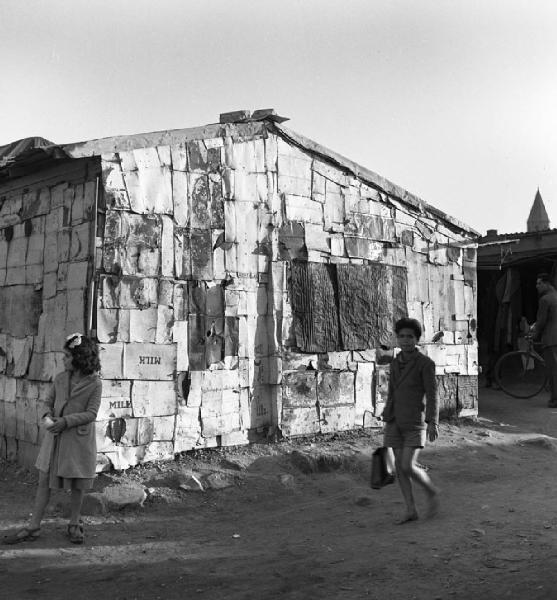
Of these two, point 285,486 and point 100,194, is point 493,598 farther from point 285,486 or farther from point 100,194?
point 100,194

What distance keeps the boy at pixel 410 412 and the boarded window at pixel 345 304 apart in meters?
2.91

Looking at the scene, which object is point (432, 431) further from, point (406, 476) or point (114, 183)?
point (114, 183)

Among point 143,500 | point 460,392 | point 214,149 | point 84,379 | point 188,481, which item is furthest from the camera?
point 460,392

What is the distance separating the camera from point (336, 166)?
9.51 m

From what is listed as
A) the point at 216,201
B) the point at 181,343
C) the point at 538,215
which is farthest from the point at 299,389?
the point at 538,215

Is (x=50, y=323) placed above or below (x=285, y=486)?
above

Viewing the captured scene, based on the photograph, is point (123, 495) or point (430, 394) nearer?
point (430, 394)

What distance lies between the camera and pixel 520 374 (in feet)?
46.5

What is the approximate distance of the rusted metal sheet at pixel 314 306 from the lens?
8898mm

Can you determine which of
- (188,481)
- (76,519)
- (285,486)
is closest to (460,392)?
(285,486)

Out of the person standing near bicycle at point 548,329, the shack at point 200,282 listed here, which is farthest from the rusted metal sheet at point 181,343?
the person standing near bicycle at point 548,329

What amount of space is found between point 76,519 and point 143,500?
1.12 m

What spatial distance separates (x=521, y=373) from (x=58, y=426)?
35.1ft

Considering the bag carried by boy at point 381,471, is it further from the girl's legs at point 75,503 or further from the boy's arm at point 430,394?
the girl's legs at point 75,503
